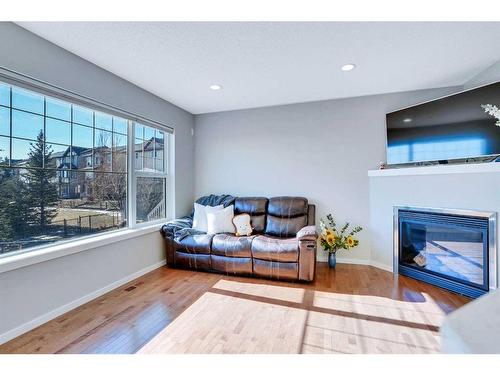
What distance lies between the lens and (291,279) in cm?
294

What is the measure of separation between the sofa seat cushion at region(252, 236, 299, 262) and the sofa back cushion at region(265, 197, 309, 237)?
43 centimetres

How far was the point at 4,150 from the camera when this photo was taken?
1929 millimetres

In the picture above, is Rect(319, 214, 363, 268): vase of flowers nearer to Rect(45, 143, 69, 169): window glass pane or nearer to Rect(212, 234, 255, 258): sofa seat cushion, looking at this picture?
Rect(212, 234, 255, 258): sofa seat cushion

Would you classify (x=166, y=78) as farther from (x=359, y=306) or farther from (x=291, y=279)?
(x=359, y=306)

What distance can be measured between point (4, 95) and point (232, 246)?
101 inches

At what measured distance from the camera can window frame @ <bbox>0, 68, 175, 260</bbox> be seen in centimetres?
196

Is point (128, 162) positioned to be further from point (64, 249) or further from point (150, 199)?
point (64, 249)

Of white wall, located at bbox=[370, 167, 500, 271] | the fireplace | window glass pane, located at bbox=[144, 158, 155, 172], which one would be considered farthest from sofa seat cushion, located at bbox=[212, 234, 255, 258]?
the fireplace

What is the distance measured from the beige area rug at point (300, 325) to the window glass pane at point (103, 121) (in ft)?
7.29

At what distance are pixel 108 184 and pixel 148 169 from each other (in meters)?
0.67

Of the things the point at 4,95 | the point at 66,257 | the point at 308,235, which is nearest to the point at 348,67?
the point at 308,235

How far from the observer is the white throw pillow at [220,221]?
11.4 feet

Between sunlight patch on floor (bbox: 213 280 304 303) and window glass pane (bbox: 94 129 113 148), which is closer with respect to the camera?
sunlight patch on floor (bbox: 213 280 304 303)

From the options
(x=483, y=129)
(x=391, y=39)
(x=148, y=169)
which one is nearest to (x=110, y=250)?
(x=148, y=169)
